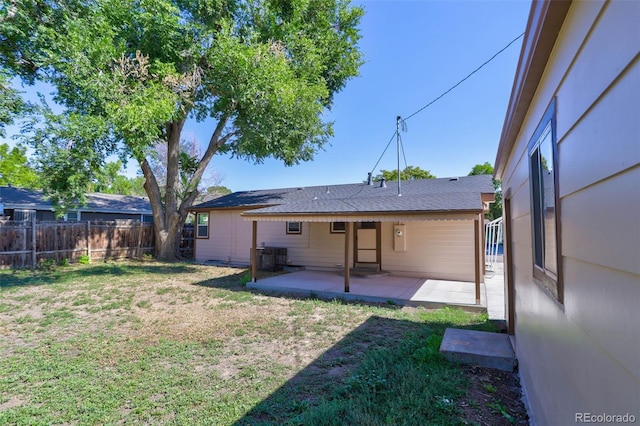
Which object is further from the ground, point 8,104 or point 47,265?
point 8,104

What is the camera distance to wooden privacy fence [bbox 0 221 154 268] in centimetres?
1137

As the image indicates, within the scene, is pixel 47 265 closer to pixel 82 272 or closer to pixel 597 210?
pixel 82 272

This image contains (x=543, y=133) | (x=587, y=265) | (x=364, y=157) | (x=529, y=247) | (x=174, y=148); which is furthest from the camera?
(x=364, y=157)

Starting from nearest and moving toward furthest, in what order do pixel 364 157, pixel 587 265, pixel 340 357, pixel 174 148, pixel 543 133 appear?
pixel 587 265
pixel 543 133
pixel 340 357
pixel 174 148
pixel 364 157

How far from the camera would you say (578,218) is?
1329 millimetres

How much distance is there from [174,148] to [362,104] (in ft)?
29.9

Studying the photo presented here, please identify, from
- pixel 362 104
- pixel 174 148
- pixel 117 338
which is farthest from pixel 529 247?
pixel 174 148

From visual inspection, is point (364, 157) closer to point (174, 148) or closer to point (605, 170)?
point (174, 148)

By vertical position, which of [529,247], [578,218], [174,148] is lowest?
[529,247]

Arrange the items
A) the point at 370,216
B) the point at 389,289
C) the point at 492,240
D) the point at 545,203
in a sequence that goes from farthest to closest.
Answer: the point at 492,240
the point at 389,289
the point at 370,216
the point at 545,203

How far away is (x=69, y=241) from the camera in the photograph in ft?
42.4

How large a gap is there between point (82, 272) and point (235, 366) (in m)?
9.98

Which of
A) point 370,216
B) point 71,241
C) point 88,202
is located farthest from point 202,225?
point 370,216

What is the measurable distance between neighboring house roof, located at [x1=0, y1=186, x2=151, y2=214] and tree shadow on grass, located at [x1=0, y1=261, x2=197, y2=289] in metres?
2.91
